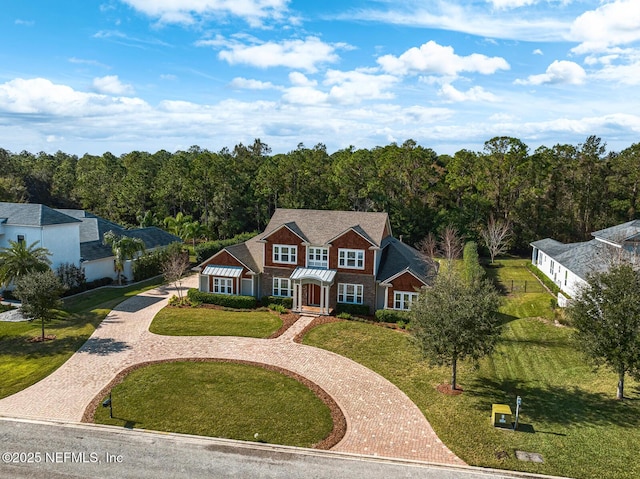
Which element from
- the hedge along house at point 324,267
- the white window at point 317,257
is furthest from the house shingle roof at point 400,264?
the white window at point 317,257

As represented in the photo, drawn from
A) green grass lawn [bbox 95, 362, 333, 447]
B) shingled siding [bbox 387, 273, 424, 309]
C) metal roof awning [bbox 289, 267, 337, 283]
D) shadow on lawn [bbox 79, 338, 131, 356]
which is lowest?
green grass lawn [bbox 95, 362, 333, 447]

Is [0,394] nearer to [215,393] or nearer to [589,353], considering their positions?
[215,393]

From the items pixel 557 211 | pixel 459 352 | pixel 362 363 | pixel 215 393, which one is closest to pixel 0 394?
pixel 215 393

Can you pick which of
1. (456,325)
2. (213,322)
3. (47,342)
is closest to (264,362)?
(213,322)

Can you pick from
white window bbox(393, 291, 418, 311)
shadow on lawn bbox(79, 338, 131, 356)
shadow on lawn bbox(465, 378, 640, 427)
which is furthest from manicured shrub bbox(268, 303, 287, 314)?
shadow on lawn bbox(465, 378, 640, 427)

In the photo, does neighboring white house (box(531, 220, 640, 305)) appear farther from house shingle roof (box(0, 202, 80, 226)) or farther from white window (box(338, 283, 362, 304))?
house shingle roof (box(0, 202, 80, 226))

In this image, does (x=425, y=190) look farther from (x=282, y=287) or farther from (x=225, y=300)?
(x=225, y=300)

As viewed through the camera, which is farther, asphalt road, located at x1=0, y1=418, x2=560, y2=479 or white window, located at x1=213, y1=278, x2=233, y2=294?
white window, located at x1=213, y1=278, x2=233, y2=294
